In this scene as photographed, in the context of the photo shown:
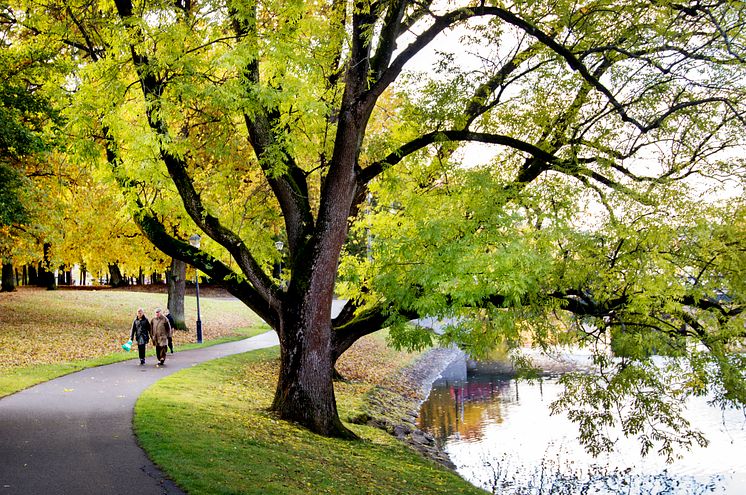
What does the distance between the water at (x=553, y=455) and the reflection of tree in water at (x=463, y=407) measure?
0.03 meters

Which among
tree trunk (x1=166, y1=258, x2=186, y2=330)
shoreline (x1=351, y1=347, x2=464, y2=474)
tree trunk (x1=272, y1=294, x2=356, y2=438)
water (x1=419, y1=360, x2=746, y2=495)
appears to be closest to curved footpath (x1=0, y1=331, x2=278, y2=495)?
tree trunk (x1=272, y1=294, x2=356, y2=438)

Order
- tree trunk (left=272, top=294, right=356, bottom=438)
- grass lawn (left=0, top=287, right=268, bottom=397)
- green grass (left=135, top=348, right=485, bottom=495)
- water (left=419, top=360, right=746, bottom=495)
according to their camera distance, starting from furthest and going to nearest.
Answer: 1. grass lawn (left=0, top=287, right=268, bottom=397)
2. water (left=419, top=360, right=746, bottom=495)
3. tree trunk (left=272, top=294, right=356, bottom=438)
4. green grass (left=135, top=348, right=485, bottom=495)

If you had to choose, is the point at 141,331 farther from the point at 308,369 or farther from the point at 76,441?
the point at 76,441

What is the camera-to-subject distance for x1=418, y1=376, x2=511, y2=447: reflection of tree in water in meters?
17.3

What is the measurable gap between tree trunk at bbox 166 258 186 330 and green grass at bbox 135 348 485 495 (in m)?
12.4

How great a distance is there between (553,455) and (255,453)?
29.1 ft

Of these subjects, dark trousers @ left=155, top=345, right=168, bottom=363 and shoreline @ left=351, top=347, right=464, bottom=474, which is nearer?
shoreline @ left=351, top=347, right=464, bottom=474

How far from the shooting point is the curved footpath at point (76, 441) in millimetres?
7059

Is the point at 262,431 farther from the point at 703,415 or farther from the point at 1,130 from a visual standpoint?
the point at 703,415

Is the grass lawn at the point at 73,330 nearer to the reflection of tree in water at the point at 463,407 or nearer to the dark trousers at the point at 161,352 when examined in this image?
the dark trousers at the point at 161,352

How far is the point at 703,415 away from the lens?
18.4 meters

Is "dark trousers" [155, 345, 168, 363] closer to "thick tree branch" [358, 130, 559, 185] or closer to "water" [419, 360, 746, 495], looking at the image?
"water" [419, 360, 746, 495]

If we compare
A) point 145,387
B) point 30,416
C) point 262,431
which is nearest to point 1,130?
point 30,416

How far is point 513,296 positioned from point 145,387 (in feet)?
30.1
